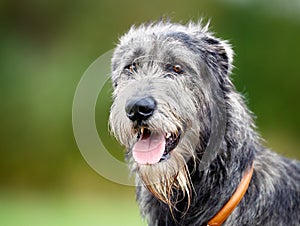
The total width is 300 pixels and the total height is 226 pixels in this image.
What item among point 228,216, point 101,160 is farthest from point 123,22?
point 228,216

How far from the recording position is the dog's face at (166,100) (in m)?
5.87

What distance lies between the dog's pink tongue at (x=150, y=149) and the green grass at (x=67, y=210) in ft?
20.3

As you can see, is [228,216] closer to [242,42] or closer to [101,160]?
[101,160]

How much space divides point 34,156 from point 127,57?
1643 cm

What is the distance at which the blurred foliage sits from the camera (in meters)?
22.5

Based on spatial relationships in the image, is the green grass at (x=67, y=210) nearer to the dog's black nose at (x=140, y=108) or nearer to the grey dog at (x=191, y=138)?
the grey dog at (x=191, y=138)

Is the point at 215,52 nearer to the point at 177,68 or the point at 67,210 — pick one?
the point at 177,68

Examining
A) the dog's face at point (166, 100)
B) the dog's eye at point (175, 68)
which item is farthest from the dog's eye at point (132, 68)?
the dog's eye at point (175, 68)

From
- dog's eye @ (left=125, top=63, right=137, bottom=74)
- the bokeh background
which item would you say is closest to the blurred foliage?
the bokeh background

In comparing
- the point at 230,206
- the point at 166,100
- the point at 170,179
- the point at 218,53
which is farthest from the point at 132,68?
the point at 230,206

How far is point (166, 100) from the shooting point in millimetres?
5895

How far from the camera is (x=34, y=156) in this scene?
22438 mm

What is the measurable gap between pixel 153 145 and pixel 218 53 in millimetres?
1123

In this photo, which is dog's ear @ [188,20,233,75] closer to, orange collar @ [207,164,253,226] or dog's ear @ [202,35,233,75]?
dog's ear @ [202,35,233,75]
